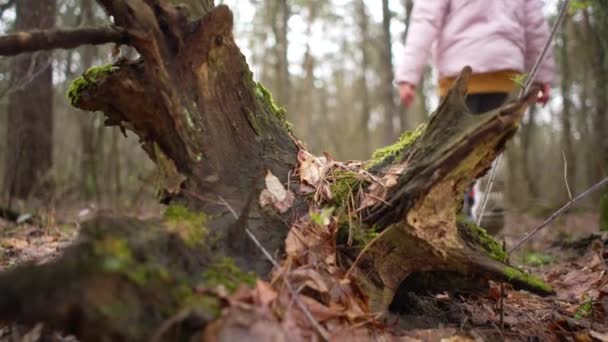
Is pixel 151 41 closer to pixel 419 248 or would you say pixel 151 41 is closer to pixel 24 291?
pixel 24 291

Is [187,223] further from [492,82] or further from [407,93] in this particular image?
[492,82]

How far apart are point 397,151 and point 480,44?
2.03m

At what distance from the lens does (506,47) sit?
3.58m

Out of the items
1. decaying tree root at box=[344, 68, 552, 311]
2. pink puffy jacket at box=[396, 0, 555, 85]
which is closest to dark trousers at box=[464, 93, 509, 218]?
pink puffy jacket at box=[396, 0, 555, 85]

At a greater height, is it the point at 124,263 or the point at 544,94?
the point at 544,94

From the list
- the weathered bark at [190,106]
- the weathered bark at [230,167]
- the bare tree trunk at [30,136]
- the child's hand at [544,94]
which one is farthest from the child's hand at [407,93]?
the bare tree trunk at [30,136]

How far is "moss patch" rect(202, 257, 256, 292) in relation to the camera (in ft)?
4.87

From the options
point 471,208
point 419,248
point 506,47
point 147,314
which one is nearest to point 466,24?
point 506,47

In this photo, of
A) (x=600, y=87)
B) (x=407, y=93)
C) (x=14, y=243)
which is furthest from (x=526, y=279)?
(x=600, y=87)

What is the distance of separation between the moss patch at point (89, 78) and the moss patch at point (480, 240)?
177 cm

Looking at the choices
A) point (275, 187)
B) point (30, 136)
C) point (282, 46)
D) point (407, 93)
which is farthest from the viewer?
point (282, 46)

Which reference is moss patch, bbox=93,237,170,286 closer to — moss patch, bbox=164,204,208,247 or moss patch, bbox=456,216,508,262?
moss patch, bbox=164,204,208,247

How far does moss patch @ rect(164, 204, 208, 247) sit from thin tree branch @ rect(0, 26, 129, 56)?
2.44 ft

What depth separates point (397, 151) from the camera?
2115 millimetres
